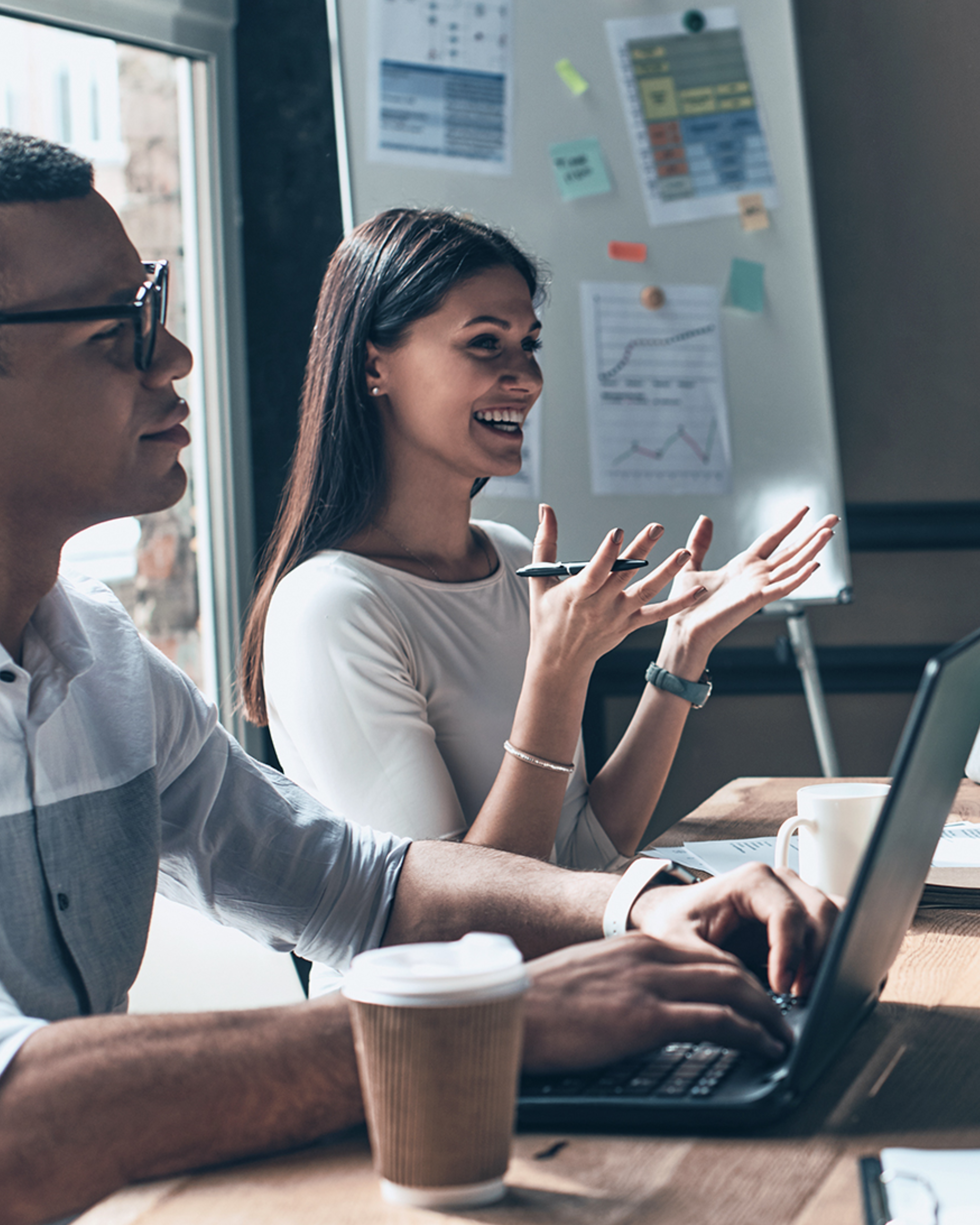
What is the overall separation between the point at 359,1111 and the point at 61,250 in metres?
0.70

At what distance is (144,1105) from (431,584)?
3.19 feet

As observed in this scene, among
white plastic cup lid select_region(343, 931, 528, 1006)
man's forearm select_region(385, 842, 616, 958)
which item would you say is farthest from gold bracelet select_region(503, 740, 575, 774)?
white plastic cup lid select_region(343, 931, 528, 1006)

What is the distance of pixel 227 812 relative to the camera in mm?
1048

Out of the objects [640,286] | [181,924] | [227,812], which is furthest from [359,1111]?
[640,286]

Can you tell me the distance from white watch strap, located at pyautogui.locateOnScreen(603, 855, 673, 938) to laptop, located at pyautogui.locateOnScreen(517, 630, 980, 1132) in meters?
0.18

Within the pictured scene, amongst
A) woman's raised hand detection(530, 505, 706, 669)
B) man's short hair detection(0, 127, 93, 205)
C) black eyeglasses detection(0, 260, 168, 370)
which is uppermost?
man's short hair detection(0, 127, 93, 205)

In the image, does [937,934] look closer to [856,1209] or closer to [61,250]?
[856,1209]

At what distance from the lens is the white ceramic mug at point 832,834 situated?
3.18 feet

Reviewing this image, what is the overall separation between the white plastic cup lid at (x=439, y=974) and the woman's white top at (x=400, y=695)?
74 centimetres

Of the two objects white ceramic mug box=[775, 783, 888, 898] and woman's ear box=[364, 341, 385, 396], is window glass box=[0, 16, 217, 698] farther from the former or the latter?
white ceramic mug box=[775, 783, 888, 898]

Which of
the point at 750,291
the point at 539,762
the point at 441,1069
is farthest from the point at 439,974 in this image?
the point at 750,291

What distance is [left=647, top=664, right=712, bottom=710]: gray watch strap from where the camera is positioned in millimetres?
1574

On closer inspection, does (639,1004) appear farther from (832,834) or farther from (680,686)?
(680,686)

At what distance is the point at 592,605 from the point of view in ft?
4.12
